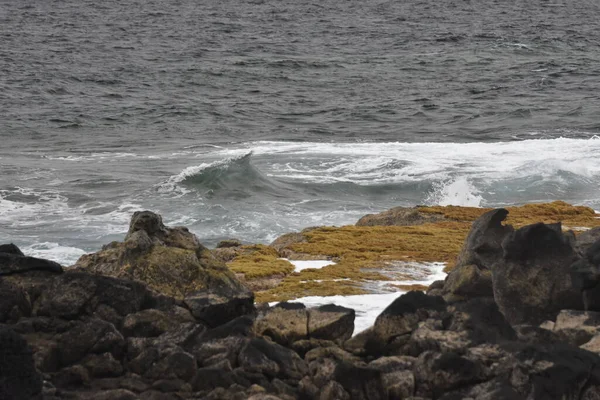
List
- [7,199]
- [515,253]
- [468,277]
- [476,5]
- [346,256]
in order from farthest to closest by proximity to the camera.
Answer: [476,5], [7,199], [346,256], [468,277], [515,253]

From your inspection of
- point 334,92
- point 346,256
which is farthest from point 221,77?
point 346,256

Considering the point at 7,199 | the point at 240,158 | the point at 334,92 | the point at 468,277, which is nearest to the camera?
Answer: the point at 468,277

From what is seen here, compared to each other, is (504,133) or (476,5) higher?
(476,5)

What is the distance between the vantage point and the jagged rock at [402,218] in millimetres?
23094

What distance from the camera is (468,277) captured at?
12977 millimetres

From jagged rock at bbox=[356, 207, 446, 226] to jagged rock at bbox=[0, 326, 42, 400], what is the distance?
1424cm

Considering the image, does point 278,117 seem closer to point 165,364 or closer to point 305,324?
point 305,324

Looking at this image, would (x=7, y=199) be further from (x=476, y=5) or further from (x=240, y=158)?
(x=476, y=5)

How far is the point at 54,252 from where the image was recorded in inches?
908

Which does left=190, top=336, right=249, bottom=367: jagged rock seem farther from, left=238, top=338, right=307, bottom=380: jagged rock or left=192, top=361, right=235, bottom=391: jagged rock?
left=192, top=361, right=235, bottom=391: jagged rock

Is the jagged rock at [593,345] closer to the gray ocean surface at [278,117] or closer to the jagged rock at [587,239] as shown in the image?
the jagged rock at [587,239]

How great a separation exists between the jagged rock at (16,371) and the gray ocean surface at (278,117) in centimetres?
1365

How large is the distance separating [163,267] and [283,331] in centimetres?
220

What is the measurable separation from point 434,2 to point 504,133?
60.2m
